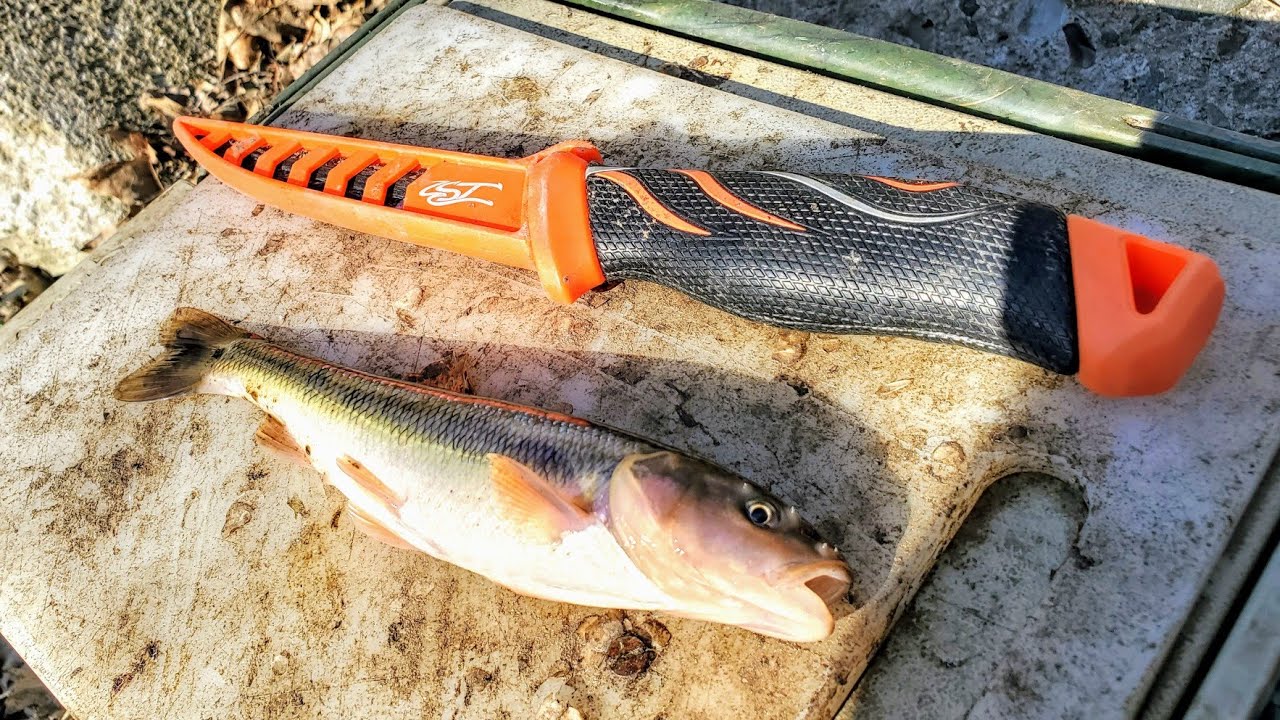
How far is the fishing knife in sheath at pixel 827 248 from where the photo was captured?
2176 millimetres

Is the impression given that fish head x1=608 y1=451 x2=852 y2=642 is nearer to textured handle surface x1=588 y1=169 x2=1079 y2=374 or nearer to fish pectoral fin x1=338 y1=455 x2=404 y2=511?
textured handle surface x1=588 y1=169 x2=1079 y2=374

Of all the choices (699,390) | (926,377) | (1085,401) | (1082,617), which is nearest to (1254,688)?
(1082,617)

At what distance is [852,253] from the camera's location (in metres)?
2.40

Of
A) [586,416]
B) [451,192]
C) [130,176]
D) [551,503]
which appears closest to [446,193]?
[451,192]

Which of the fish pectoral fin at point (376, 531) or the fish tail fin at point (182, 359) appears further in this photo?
the fish tail fin at point (182, 359)

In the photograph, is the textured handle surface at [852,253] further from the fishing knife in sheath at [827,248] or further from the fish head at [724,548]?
the fish head at [724,548]

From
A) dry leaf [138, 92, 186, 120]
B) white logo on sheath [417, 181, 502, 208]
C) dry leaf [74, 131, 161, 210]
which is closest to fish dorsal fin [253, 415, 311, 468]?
white logo on sheath [417, 181, 502, 208]

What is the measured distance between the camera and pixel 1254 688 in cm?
196

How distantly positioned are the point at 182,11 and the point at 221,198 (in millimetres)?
1928

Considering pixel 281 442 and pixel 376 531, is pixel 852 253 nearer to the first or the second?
pixel 376 531

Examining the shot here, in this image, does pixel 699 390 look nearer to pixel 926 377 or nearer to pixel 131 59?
pixel 926 377

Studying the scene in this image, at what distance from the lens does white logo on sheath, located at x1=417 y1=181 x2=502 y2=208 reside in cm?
288

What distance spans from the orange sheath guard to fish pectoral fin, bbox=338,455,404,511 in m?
0.80

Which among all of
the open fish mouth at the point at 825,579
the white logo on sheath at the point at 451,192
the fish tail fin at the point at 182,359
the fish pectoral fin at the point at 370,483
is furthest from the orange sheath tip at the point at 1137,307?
the fish tail fin at the point at 182,359
